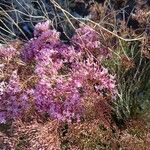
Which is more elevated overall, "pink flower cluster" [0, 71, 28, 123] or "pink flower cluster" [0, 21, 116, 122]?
"pink flower cluster" [0, 21, 116, 122]

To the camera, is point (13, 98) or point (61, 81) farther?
point (13, 98)

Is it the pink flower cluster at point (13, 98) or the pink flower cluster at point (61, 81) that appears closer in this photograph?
the pink flower cluster at point (61, 81)

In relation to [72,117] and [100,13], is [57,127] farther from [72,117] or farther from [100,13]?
[100,13]

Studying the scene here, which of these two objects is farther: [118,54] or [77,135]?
[118,54]

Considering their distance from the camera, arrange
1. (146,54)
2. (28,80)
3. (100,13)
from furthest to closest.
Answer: (100,13)
(146,54)
(28,80)

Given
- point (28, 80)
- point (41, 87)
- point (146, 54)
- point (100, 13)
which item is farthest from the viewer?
point (100, 13)

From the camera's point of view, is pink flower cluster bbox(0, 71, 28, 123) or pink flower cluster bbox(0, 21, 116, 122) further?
pink flower cluster bbox(0, 71, 28, 123)

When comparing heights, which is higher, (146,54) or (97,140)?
(146,54)

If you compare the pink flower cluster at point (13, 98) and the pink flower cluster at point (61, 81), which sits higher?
the pink flower cluster at point (61, 81)

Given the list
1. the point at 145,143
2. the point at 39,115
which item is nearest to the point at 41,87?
the point at 39,115

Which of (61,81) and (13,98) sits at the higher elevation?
(61,81)
